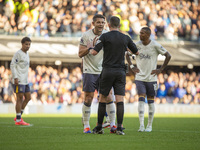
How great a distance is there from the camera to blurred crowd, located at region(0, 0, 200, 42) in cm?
2653

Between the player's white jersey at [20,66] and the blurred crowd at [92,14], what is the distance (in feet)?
49.8

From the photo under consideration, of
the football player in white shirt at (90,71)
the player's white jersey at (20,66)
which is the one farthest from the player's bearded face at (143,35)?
the player's white jersey at (20,66)

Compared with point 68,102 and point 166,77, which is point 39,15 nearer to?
point 68,102

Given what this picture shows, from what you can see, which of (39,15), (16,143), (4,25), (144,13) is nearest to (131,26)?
(144,13)

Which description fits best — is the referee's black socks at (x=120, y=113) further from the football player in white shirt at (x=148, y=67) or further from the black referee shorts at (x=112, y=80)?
the football player in white shirt at (x=148, y=67)

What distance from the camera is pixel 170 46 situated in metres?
29.1

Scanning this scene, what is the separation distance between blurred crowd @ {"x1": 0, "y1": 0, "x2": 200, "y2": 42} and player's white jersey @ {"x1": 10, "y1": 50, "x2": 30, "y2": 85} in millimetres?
15169

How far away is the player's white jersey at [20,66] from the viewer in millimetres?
11305

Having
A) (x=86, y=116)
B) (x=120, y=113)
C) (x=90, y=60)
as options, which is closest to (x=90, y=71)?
(x=90, y=60)

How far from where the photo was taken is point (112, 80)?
771cm

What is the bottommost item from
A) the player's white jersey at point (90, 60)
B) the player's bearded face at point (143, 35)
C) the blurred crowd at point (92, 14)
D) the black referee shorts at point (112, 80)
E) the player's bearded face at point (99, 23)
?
the black referee shorts at point (112, 80)

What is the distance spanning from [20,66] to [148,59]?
12.0 ft

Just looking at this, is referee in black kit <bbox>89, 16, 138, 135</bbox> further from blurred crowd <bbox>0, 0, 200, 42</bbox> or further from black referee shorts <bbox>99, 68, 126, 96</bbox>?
blurred crowd <bbox>0, 0, 200, 42</bbox>

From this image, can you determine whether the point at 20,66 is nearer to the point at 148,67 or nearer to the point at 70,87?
the point at 148,67
